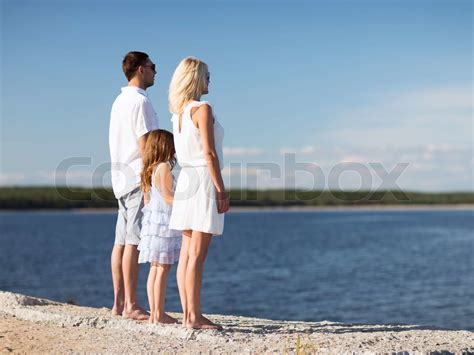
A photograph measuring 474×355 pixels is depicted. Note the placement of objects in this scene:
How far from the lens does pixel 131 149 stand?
265 inches

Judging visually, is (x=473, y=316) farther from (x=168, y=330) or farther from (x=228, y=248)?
(x=228, y=248)

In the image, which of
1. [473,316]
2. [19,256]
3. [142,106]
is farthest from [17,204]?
[142,106]

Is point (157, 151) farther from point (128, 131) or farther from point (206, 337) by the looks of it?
point (206, 337)

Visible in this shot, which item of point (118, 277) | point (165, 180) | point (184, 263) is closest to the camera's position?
point (184, 263)

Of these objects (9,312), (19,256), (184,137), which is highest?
(184,137)

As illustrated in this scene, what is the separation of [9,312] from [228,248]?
127ft

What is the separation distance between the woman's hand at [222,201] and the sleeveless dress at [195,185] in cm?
4

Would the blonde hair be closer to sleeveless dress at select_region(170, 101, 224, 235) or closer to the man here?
sleeveless dress at select_region(170, 101, 224, 235)

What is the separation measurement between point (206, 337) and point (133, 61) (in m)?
2.74

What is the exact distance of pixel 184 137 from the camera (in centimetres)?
595

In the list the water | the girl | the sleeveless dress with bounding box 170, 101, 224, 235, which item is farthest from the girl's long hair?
the water

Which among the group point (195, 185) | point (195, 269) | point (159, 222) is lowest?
point (195, 269)

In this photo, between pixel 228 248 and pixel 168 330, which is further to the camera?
pixel 228 248

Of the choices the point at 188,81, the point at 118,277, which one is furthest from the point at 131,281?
the point at 188,81
